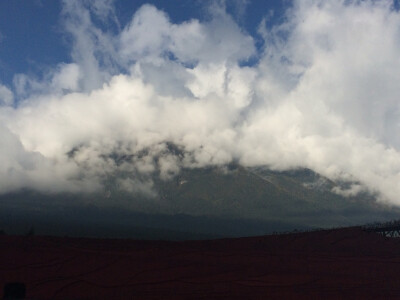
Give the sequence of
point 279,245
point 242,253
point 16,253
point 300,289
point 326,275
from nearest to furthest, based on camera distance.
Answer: point 300,289
point 326,275
point 16,253
point 242,253
point 279,245

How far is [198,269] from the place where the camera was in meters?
24.1

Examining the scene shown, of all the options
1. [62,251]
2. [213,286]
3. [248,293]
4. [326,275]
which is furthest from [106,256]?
[326,275]

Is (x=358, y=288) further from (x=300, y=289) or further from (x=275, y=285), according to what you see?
(x=275, y=285)

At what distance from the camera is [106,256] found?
26.7m

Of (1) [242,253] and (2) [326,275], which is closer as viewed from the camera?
(2) [326,275]

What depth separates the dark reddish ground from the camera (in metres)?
19.6

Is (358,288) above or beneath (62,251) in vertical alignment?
A: beneath

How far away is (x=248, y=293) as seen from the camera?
19.5m

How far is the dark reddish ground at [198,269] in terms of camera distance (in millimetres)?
19641

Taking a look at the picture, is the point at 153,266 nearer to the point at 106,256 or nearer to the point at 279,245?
the point at 106,256

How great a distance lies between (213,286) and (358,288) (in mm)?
9202

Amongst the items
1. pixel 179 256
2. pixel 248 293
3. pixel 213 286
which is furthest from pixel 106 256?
pixel 248 293

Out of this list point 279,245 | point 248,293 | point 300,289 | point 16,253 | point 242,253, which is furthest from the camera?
point 279,245

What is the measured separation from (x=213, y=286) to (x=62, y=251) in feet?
46.1
